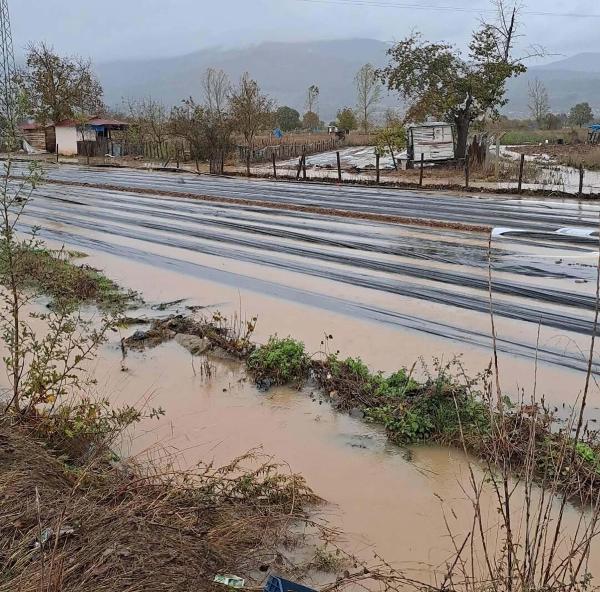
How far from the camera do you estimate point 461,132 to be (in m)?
28.8

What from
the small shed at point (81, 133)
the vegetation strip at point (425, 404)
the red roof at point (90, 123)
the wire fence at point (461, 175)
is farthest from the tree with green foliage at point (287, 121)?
the vegetation strip at point (425, 404)

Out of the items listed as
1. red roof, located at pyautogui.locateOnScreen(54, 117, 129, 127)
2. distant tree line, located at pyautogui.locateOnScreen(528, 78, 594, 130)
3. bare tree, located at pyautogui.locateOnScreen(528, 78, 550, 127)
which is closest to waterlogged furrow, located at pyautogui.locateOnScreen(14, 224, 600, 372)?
red roof, located at pyautogui.locateOnScreen(54, 117, 129, 127)

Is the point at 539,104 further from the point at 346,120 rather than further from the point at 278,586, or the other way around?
the point at 278,586

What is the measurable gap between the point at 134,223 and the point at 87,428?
40.4 feet

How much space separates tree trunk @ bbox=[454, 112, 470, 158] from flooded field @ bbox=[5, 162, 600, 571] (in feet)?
35.1

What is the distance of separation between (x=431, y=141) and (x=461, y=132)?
183cm

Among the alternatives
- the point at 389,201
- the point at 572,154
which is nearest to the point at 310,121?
the point at 572,154

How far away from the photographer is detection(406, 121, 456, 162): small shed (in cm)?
3025

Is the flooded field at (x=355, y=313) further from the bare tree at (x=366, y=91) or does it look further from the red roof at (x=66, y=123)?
the bare tree at (x=366, y=91)

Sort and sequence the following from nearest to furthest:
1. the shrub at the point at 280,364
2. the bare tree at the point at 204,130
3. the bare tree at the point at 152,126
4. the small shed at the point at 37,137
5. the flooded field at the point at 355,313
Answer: the flooded field at the point at 355,313 → the shrub at the point at 280,364 → the bare tree at the point at 204,130 → the bare tree at the point at 152,126 → the small shed at the point at 37,137

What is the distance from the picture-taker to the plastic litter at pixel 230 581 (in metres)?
3.48

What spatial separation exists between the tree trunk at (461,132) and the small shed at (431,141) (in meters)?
0.91

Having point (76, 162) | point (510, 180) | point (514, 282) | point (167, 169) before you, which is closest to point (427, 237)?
point (514, 282)

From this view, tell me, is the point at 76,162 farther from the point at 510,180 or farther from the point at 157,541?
the point at 157,541
